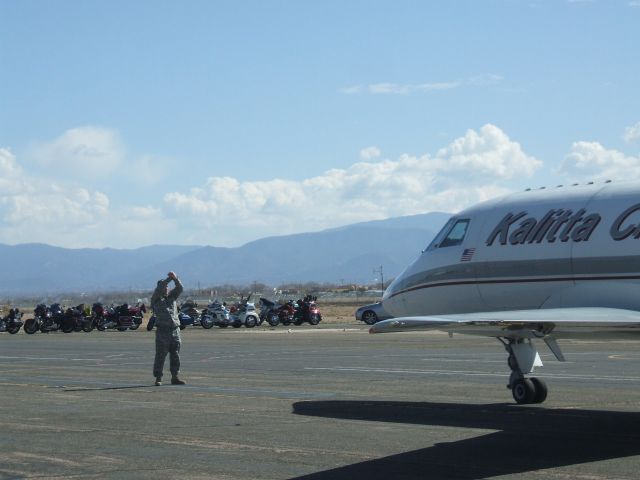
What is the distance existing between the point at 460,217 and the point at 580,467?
8.50m

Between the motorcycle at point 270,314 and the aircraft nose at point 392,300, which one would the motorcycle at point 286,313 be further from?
the aircraft nose at point 392,300

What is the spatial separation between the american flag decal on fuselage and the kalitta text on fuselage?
0.41 metres

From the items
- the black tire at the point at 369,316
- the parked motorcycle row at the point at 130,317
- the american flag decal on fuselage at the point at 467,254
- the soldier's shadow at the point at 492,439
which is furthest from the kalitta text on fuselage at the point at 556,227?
the parked motorcycle row at the point at 130,317

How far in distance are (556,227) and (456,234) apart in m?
3.01

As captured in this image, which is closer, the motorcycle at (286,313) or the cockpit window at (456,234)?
the cockpit window at (456,234)

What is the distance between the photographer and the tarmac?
41.9ft

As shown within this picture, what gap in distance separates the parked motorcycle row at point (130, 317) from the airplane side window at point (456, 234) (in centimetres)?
4081

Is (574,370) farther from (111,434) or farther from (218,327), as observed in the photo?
(218,327)

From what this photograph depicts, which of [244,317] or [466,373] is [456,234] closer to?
[466,373]

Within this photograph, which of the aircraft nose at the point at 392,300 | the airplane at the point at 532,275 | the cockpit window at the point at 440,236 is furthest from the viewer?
the aircraft nose at the point at 392,300

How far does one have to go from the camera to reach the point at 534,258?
17797mm

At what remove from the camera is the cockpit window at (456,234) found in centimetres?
2001

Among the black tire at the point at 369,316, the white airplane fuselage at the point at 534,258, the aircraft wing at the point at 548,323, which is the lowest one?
the aircraft wing at the point at 548,323

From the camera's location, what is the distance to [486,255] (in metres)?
19.1
